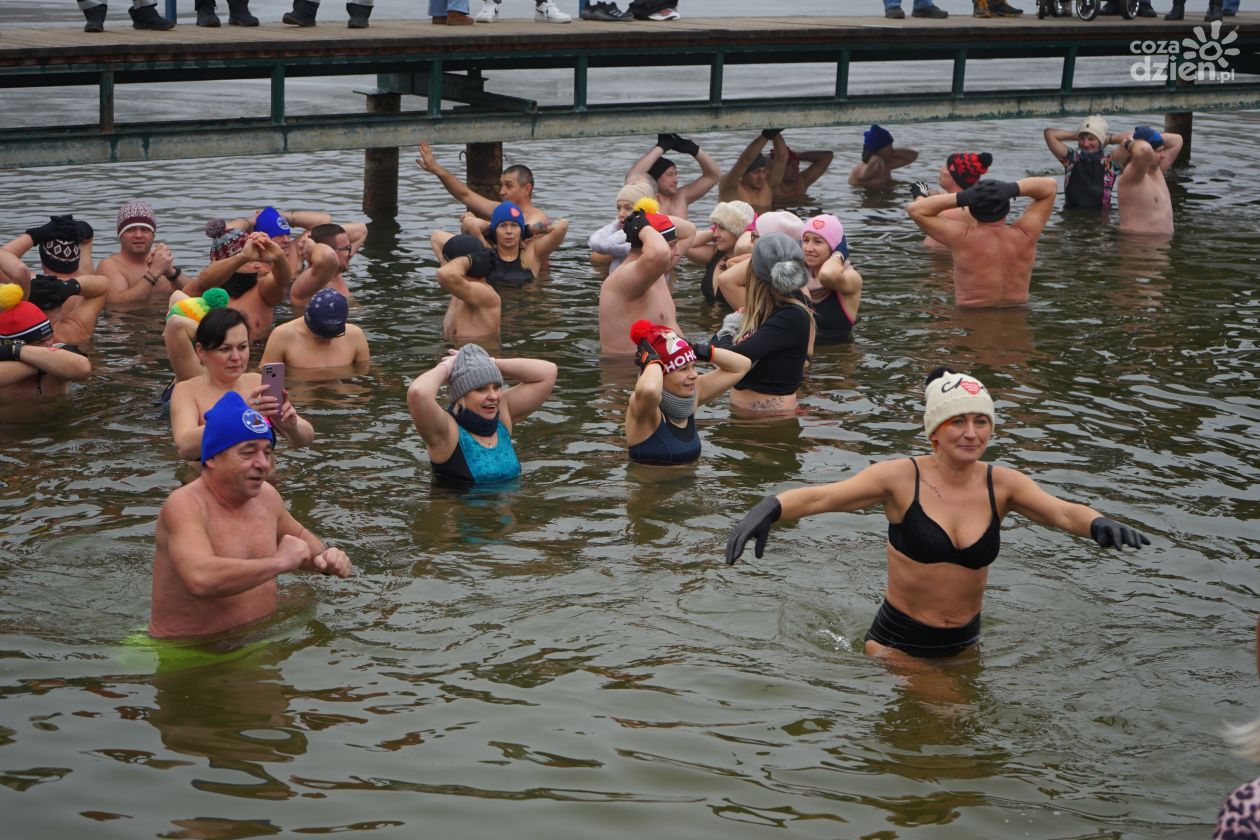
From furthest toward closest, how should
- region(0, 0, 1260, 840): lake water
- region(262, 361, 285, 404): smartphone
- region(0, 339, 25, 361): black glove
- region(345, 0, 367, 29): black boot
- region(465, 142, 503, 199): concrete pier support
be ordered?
region(465, 142, 503, 199): concrete pier support < region(345, 0, 367, 29): black boot < region(0, 339, 25, 361): black glove < region(262, 361, 285, 404): smartphone < region(0, 0, 1260, 840): lake water

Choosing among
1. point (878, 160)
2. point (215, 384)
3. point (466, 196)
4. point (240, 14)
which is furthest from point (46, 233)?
point (878, 160)

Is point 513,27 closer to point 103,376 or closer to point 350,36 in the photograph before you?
point 350,36

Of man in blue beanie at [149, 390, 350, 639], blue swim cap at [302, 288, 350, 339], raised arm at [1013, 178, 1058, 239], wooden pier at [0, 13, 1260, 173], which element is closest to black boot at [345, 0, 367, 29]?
wooden pier at [0, 13, 1260, 173]

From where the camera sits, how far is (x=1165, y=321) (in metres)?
13.6

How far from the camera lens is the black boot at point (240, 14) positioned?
15.2m

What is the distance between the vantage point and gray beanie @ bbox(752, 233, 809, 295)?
396 inches

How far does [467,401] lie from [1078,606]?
142 inches

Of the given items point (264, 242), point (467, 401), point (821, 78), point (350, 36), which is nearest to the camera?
point (467, 401)

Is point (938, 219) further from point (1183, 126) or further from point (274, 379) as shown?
point (1183, 126)

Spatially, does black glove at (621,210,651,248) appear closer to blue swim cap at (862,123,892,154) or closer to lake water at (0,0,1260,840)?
lake water at (0,0,1260,840)

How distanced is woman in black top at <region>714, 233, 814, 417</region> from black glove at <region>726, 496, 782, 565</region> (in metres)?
4.03

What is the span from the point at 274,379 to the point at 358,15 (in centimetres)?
870

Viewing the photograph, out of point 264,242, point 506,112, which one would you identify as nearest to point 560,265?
point 506,112

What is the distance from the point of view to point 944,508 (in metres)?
6.65
